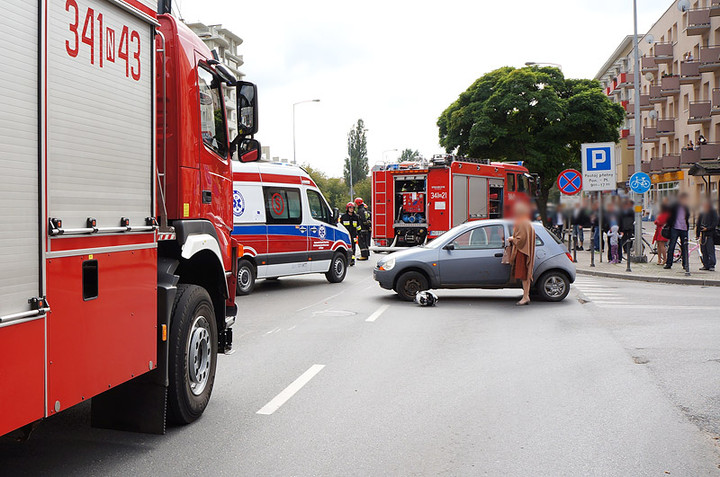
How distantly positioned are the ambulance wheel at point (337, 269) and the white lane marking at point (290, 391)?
917 centimetres

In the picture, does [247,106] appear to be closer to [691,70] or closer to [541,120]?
[541,120]

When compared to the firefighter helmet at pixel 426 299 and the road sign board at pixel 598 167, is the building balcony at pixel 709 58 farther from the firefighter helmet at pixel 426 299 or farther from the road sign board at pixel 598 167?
the firefighter helmet at pixel 426 299

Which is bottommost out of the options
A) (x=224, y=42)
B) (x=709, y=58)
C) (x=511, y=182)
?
(x=511, y=182)

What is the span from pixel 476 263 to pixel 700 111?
37476 mm

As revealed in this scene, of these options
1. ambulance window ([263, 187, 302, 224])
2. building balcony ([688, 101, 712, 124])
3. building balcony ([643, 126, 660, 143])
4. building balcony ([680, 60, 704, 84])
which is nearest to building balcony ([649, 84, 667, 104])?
building balcony ([643, 126, 660, 143])

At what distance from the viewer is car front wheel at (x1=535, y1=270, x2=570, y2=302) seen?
486 inches

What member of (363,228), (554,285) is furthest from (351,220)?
(554,285)

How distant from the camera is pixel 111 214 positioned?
395cm

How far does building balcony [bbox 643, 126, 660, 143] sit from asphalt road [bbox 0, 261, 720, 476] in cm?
4780

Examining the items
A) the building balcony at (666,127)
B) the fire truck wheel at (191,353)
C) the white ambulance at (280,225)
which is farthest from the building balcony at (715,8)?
the fire truck wheel at (191,353)

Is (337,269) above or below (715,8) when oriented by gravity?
below

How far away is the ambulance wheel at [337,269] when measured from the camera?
16.3 metres

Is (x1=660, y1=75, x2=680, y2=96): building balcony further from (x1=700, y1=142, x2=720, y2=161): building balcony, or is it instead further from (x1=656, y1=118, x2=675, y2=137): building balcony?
(x1=700, y1=142, x2=720, y2=161): building balcony

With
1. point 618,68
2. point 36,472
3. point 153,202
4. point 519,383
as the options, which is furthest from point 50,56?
point 618,68
